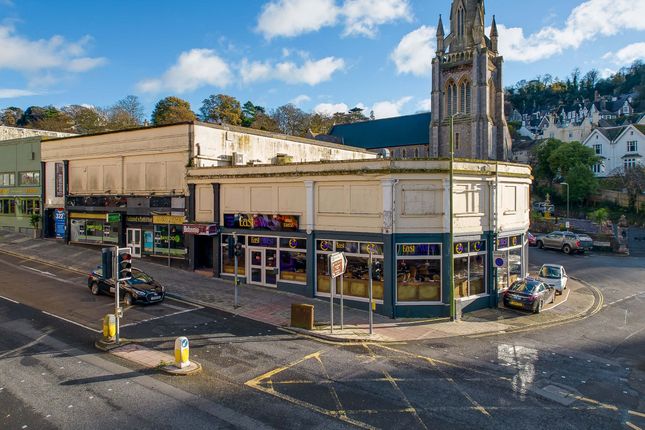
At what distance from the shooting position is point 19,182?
37156 mm

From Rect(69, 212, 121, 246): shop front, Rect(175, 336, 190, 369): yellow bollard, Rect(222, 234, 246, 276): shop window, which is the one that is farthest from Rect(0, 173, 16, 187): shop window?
Rect(175, 336, 190, 369): yellow bollard

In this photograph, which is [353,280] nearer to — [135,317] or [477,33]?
[135,317]

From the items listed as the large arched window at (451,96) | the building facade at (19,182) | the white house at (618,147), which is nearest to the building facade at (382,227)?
the building facade at (19,182)

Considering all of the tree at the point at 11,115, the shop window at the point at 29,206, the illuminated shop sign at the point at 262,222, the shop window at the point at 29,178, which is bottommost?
the illuminated shop sign at the point at 262,222

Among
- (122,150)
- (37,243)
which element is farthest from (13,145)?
A: (122,150)

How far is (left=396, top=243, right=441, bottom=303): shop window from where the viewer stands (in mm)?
18844

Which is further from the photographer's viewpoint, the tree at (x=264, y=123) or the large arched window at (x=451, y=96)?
the tree at (x=264, y=123)

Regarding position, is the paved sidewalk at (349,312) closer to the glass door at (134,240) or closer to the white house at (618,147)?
the glass door at (134,240)

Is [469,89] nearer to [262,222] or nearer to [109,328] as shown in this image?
[262,222]

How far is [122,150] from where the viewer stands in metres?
29.7

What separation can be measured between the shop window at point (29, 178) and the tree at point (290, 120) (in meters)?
61.1

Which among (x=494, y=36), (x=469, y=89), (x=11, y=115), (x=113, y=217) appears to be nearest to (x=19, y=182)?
(x=113, y=217)

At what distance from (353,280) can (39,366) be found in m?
12.0

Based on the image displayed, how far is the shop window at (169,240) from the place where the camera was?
2700 cm
